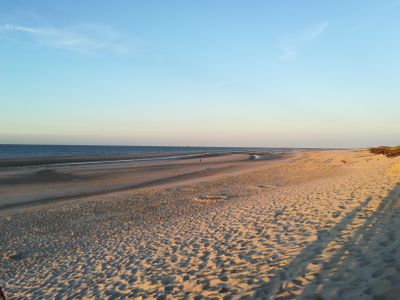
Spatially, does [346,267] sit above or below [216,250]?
above

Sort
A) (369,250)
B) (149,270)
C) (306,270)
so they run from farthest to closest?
1. (149,270)
2. (369,250)
3. (306,270)

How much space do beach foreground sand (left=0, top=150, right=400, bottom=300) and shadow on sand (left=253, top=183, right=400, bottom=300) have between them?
2 centimetres

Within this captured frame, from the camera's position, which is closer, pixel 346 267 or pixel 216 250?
pixel 346 267

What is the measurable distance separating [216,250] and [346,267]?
3.10m

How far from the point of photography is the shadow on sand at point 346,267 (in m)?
4.60

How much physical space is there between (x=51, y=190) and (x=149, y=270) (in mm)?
17846

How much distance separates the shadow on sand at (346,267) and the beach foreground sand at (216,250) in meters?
0.02

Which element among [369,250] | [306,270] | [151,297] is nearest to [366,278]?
[306,270]

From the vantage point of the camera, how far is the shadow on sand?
460 cm

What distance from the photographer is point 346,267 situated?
5.49 meters

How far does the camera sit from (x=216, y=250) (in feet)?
25.2

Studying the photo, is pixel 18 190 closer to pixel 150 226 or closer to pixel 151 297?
pixel 150 226

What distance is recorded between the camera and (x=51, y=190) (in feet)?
72.8

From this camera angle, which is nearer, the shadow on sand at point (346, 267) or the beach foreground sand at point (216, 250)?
the shadow on sand at point (346, 267)
